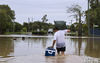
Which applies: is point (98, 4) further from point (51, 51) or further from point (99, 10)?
point (51, 51)

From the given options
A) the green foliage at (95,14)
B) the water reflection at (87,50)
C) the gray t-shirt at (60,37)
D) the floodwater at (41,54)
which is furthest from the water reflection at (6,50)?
the green foliage at (95,14)

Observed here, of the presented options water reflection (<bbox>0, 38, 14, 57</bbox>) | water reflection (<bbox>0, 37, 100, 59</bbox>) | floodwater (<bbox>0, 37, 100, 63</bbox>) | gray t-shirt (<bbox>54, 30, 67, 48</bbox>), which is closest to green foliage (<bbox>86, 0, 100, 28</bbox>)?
water reflection (<bbox>0, 37, 100, 59</bbox>)

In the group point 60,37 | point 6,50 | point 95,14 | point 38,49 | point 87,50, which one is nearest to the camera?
point 60,37

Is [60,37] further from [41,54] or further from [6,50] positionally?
[6,50]

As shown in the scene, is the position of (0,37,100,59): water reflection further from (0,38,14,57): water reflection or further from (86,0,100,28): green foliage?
(86,0,100,28): green foliage

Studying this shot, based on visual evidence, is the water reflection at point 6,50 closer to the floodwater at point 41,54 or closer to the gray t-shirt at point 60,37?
the floodwater at point 41,54

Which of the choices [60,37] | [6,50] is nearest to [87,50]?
[6,50]

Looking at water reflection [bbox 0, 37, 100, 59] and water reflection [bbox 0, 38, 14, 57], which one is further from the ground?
water reflection [bbox 0, 38, 14, 57]

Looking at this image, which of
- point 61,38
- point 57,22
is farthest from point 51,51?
point 57,22

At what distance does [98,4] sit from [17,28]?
62342 millimetres

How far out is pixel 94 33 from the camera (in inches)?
2040

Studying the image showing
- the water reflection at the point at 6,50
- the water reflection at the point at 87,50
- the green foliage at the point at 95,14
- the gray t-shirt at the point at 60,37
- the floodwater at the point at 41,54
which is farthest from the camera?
the green foliage at the point at 95,14

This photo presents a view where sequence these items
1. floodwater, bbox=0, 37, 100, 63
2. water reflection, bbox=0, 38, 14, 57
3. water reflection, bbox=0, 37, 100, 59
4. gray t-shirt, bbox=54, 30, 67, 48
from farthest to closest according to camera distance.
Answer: water reflection, bbox=0, 37, 100, 59 → water reflection, bbox=0, 38, 14, 57 → gray t-shirt, bbox=54, 30, 67, 48 → floodwater, bbox=0, 37, 100, 63

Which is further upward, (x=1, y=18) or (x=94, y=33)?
(x=1, y=18)
